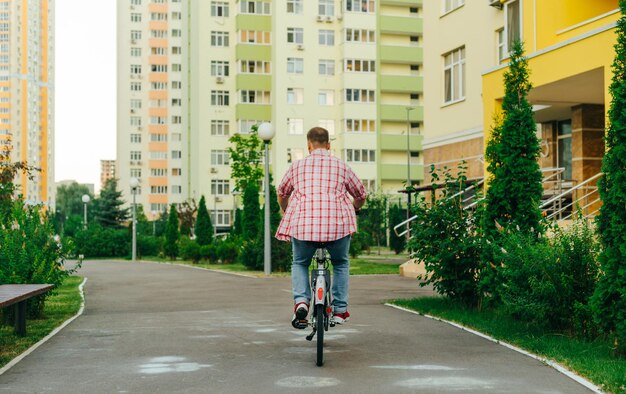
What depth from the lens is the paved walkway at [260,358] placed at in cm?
664

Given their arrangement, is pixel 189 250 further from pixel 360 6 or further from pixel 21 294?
pixel 360 6

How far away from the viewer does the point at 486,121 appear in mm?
18453

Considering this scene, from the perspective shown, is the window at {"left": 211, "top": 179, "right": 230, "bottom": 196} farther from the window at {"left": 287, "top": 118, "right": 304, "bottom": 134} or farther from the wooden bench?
the wooden bench

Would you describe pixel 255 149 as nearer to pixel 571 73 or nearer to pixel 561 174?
pixel 561 174

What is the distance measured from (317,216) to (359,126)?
233 ft

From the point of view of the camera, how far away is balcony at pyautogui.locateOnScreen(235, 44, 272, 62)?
78812mm

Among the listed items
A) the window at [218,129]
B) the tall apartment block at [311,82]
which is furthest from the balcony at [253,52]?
the window at [218,129]

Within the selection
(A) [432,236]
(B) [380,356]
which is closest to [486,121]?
(A) [432,236]

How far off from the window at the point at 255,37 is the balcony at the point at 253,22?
0.37m

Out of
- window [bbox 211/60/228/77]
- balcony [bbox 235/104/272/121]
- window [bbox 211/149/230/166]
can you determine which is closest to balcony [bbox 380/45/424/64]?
balcony [bbox 235/104/272/121]

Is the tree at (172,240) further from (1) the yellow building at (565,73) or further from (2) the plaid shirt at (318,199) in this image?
(2) the plaid shirt at (318,199)

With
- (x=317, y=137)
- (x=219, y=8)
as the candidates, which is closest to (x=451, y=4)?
(x=317, y=137)

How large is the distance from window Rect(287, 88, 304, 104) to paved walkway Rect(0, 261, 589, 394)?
216ft

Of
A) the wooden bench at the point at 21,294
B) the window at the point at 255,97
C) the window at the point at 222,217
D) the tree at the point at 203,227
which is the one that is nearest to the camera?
the wooden bench at the point at 21,294
